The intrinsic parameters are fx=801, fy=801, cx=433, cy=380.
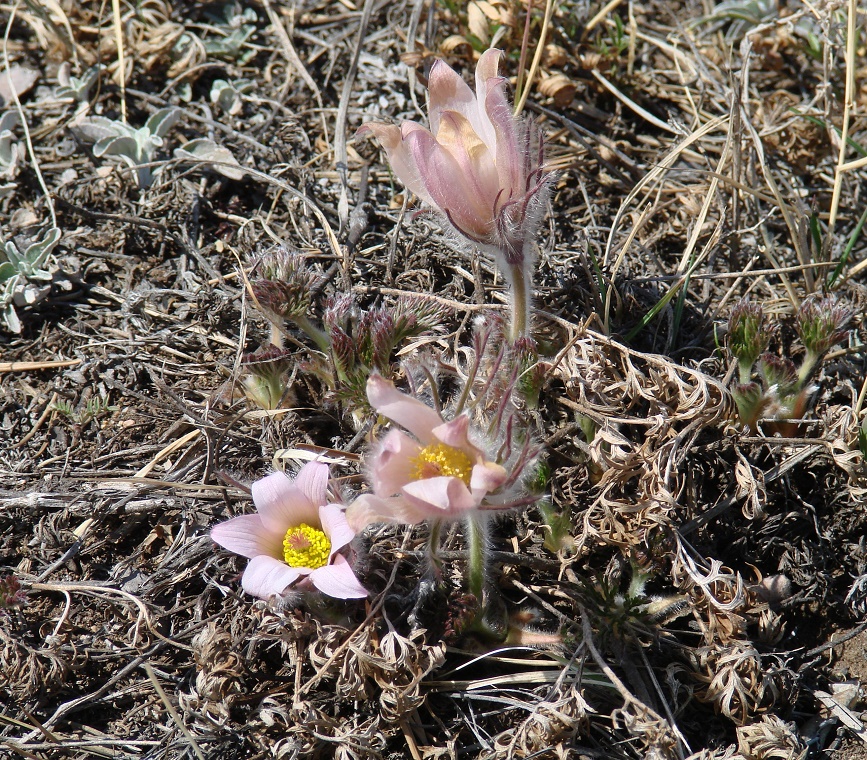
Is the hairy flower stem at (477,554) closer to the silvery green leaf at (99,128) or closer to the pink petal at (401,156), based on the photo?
the pink petal at (401,156)

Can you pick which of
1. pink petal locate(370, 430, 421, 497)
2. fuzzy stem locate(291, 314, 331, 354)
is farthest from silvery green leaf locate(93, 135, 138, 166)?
pink petal locate(370, 430, 421, 497)

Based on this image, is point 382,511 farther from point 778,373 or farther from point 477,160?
point 778,373

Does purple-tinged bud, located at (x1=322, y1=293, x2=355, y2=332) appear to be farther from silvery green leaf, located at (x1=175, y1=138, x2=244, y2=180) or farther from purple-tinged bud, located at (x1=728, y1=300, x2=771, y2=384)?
purple-tinged bud, located at (x1=728, y1=300, x2=771, y2=384)

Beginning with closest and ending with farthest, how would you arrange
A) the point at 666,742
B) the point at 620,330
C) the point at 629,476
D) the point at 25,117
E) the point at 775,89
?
the point at 666,742
the point at 629,476
the point at 620,330
the point at 25,117
the point at 775,89

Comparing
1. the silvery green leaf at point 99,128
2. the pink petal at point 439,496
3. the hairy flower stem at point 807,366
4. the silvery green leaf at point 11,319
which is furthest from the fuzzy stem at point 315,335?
the hairy flower stem at point 807,366

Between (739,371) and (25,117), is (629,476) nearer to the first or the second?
(739,371)

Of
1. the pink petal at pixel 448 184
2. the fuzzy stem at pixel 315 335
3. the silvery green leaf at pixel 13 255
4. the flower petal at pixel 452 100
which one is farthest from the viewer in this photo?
the silvery green leaf at pixel 13 255

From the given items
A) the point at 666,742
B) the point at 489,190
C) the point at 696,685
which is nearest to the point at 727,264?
the point at 489,190
